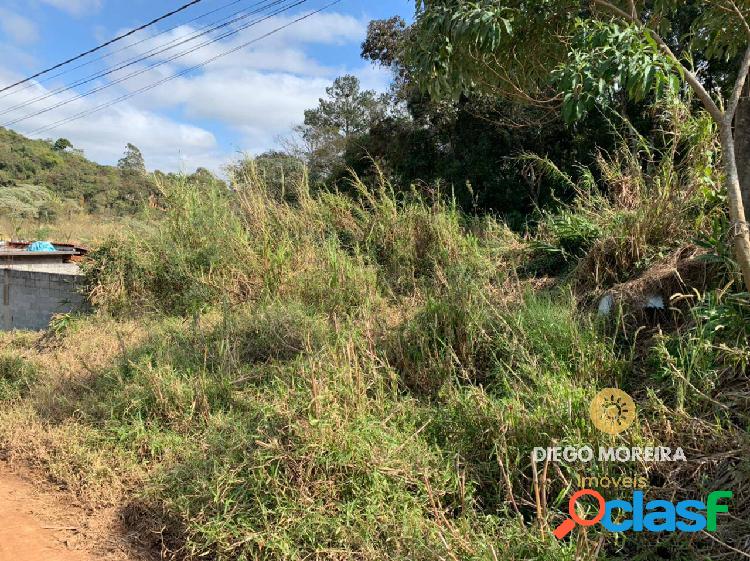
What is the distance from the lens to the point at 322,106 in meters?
19.9

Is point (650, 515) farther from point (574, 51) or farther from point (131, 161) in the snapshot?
point (131, 161)

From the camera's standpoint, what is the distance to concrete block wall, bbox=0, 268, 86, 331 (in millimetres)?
7875

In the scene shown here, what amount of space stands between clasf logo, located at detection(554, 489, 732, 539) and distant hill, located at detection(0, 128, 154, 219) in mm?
21166

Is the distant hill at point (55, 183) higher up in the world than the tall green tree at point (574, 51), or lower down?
higher up

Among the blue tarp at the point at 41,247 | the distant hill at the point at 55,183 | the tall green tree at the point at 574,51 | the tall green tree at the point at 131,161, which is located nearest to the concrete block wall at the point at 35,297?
the blue tarp at the point at 41,247

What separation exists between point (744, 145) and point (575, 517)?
2400 millimetres

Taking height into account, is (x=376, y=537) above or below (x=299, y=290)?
below

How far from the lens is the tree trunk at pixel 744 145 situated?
9.93 feet

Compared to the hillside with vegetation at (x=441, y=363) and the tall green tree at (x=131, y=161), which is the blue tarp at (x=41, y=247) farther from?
the tall green tree at (x=131, y=161)

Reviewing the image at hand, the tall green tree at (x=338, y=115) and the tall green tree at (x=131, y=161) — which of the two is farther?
the tall green tree at (x=131, y=161)

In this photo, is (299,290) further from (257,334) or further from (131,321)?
(131,321)

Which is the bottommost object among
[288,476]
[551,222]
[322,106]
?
[288,476]

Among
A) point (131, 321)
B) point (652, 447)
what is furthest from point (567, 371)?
point (131, 321)

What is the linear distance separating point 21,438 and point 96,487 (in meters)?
1.25
